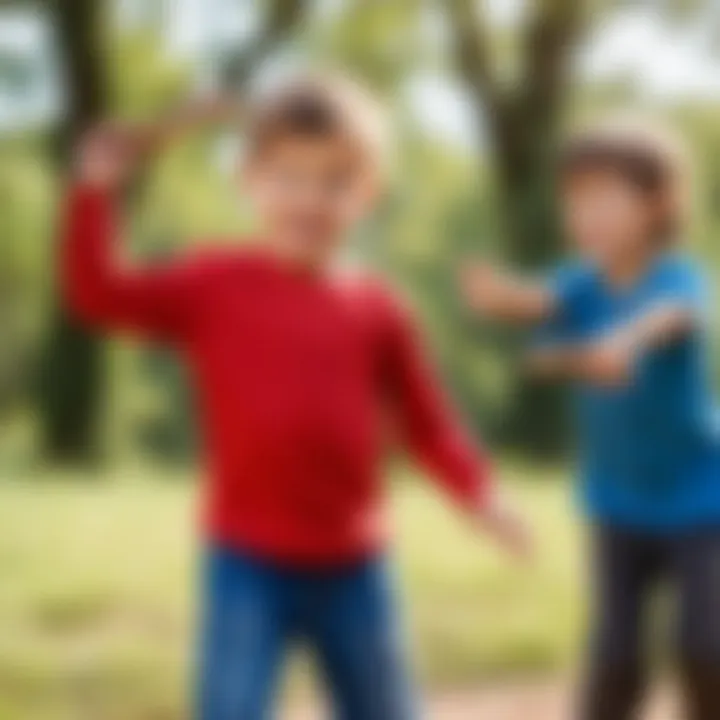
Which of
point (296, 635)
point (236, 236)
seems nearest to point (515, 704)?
point (296, 635)

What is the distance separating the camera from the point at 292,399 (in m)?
0.81

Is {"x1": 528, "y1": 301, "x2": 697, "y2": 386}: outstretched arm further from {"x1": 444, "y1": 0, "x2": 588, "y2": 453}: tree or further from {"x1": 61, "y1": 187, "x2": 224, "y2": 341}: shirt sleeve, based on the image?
{"x1": 61, "y1": 187, "x2": 224, "y2": 341}: shirt sleeve

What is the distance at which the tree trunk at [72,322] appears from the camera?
0.93 meters

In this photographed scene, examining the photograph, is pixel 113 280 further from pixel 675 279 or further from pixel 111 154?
pixel 675 279

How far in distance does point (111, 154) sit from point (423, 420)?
23cm

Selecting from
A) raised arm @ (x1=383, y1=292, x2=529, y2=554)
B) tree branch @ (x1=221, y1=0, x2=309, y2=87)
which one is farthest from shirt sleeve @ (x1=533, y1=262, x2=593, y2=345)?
tree branch @ (x1=221, y1=0, x2=309, y2=87)

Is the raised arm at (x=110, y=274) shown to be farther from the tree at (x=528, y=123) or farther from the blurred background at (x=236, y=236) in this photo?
the tree at (x=528, y=123)

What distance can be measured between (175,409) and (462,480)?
0.64ft

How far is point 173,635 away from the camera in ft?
3.08

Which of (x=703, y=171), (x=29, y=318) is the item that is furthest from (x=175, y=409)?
(x=703, y=171)

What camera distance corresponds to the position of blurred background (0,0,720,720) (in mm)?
936

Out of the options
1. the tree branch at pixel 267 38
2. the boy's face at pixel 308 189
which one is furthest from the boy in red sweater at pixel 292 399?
the tree branch at pixel 267 38

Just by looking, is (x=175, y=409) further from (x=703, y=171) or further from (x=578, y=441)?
(x=703, y=171)

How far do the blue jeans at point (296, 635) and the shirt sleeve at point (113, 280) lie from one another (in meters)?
0.13
